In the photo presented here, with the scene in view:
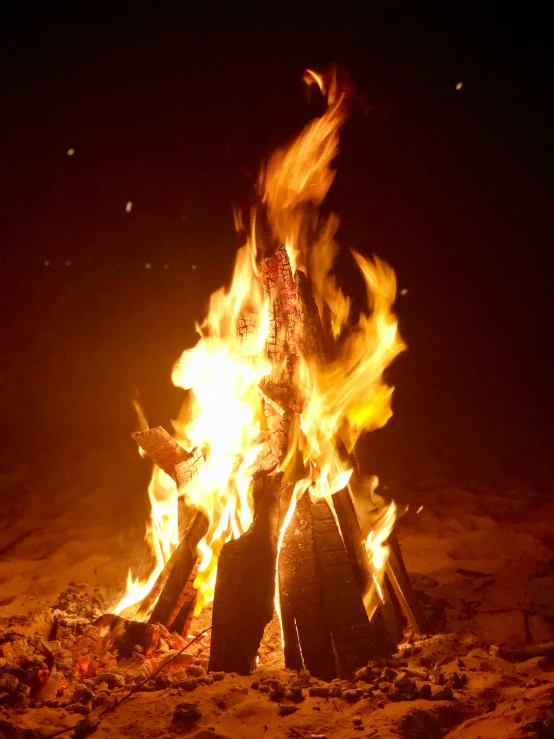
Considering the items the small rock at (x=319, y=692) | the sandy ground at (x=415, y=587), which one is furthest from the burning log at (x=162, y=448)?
the small rock at (x=319, y=692)

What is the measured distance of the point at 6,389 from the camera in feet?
36.1

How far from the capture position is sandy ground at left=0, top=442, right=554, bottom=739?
2.40 meters

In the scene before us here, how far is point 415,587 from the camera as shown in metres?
4.31

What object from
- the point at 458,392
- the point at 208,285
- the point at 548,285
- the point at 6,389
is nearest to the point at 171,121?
the point at 208,285

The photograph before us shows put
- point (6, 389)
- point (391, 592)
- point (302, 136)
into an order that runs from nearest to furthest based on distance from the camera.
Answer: point (391, 592), point (302, 136), point (6, 389)

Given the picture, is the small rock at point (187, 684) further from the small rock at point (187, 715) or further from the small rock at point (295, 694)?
the small rock at point (295, 694)

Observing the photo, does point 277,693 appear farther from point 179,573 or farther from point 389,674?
point 179,573

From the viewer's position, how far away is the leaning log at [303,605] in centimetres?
302

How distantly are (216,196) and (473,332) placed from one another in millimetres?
7612

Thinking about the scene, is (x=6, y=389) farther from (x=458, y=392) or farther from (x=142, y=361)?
(x=458, y=392)

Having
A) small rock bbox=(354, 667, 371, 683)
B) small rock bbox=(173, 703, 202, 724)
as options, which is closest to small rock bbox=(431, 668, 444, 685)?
small rock bbox=(354, 667, 371, 683)

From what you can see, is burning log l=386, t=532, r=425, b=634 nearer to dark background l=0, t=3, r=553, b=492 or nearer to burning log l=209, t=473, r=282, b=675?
burning log l=209, t=473, r=282, b=675

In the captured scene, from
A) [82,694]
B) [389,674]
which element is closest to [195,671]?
[82,694]

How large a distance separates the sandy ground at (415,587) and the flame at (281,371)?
880 millimetres
